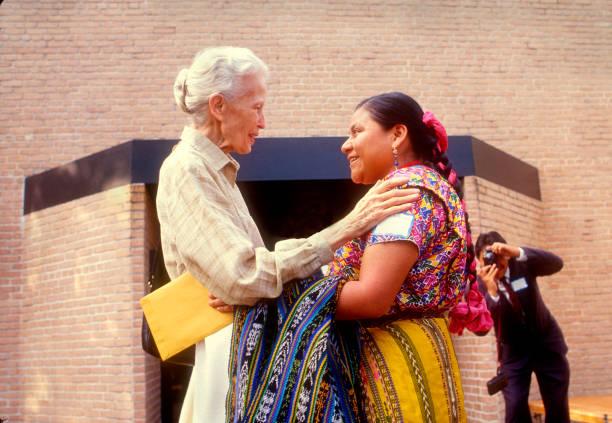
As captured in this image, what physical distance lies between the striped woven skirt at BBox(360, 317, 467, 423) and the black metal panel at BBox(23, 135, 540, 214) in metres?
4.36

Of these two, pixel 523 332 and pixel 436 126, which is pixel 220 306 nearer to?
pixel 436 126

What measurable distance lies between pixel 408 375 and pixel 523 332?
3.83 meters

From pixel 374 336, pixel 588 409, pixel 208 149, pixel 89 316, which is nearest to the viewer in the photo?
pixel 374 336

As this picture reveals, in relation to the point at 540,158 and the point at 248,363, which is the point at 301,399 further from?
the point at 540,158

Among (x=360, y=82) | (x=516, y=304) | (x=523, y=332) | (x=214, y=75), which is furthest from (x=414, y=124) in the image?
(x=360, y=82)

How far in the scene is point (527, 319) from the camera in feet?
15.6

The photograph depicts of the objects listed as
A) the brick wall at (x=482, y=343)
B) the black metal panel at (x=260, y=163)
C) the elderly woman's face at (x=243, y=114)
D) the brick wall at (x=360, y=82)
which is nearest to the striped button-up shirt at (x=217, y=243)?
the elderly woman's face at (x=243, y=114)

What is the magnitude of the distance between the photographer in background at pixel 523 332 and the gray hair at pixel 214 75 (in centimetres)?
362

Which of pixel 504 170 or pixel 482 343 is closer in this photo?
pixel 482 343

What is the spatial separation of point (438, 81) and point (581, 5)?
9.82ft

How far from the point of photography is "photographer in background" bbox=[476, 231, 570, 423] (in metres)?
4.75

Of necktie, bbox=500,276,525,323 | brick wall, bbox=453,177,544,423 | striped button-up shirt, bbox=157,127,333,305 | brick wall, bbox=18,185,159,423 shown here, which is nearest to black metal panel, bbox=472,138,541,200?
brick wall, bbox=453,177,544,423

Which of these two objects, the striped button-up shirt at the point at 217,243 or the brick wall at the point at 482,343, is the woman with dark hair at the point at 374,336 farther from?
the brick wall at the point at 482,343

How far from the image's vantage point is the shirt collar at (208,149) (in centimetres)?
168
